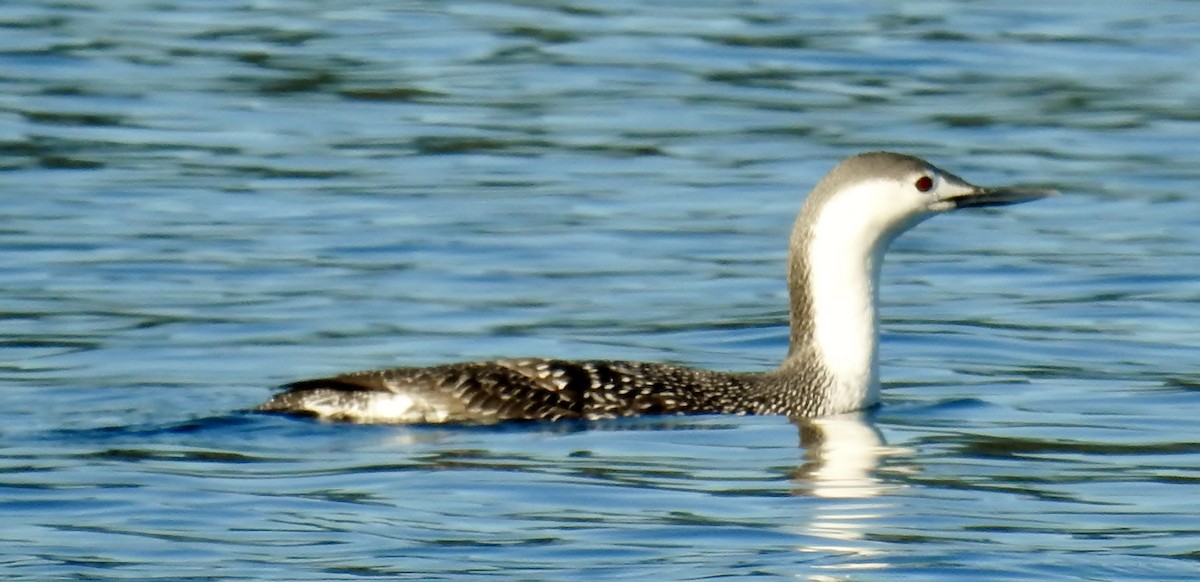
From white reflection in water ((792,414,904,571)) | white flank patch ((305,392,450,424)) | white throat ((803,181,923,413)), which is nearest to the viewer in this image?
white reflection in water ((792,414,904,571))

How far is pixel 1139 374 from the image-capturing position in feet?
39.1

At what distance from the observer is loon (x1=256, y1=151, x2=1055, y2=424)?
10.6 meters

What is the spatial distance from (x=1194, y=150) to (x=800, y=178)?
252 centimetres

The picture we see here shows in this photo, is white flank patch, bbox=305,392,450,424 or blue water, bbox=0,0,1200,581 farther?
white flank patch, bbox=305,392,450,424

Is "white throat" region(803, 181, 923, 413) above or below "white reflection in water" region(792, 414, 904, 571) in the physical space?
above

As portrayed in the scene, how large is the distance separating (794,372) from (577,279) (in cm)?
288

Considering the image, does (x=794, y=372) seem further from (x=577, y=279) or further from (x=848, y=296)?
(x=577, y=279)

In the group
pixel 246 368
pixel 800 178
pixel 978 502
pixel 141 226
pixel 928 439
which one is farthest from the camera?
pixel 800 178

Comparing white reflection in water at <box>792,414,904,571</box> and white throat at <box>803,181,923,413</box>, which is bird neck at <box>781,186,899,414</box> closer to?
white throat at <box>803,181,923,413</box>

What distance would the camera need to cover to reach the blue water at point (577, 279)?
29.2 feet

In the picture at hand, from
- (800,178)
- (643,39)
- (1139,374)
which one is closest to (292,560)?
(1139,374)

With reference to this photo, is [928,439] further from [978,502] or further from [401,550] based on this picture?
[401,550]

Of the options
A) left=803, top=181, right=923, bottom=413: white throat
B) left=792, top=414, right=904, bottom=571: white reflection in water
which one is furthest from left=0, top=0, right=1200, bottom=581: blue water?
left=803, top=181, right=923, bottom=413: white throat

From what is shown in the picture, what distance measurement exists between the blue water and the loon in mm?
115
